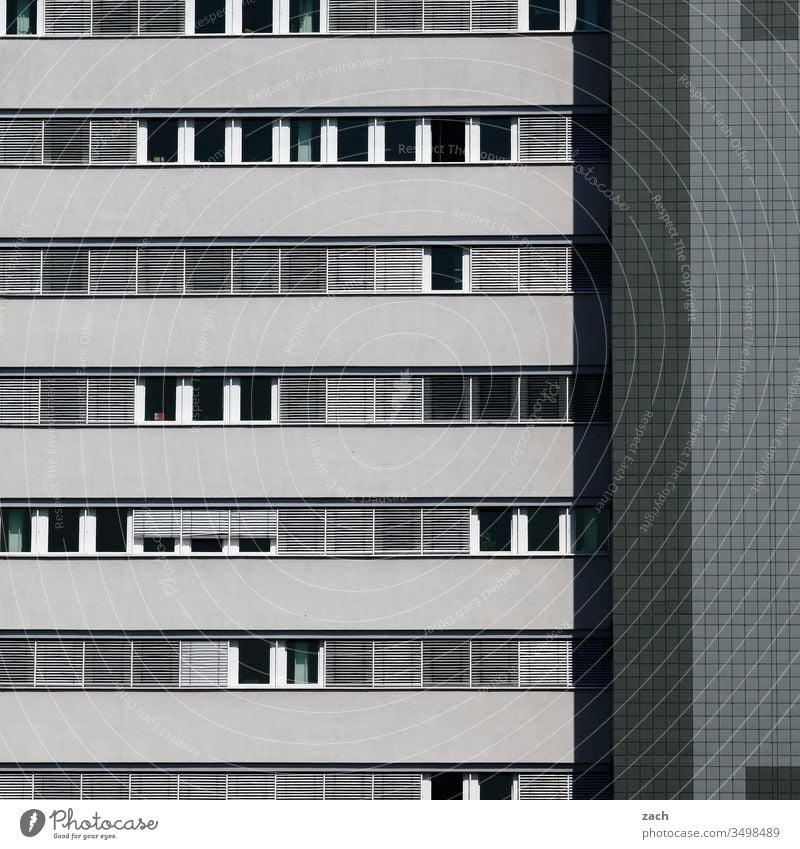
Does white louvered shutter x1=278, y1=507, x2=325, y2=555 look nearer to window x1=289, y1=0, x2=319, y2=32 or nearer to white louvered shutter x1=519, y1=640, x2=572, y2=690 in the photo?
white louvered shutter x1=519, y1=640, x2=572, y2=690

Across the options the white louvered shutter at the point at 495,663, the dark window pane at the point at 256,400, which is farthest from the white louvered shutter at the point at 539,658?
the dark window pane at the point at 256,400

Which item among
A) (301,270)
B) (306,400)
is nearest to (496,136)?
(301,270)

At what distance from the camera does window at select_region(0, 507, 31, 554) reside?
1080 inches

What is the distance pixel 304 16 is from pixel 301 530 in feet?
35.4

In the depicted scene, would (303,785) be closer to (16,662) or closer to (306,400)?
(16,662)

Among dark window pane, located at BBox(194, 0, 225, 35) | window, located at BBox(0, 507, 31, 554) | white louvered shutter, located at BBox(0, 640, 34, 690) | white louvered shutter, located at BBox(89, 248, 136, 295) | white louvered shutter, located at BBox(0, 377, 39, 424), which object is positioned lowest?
white louvered shutter, located at BBox(0, 640, 34, 690)

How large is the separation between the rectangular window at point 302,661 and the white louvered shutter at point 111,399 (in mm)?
5842

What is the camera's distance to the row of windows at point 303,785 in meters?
26.7

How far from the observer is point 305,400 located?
1073 inches

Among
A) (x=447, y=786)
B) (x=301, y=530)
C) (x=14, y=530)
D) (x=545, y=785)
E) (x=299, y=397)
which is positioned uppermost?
(x=299, y=397)

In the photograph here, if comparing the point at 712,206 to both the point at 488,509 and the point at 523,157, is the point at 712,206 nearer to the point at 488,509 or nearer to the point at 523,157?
the point at 523,157

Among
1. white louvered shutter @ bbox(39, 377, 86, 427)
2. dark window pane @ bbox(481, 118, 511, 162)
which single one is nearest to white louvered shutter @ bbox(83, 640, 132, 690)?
white louvered shutter @ bbox(39, 377, 86, 427)

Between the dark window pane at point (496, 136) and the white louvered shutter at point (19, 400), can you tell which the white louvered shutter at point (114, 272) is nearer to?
the white louvered shutter at point (19, 400)

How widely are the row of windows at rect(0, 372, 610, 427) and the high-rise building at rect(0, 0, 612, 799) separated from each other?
61 mm
